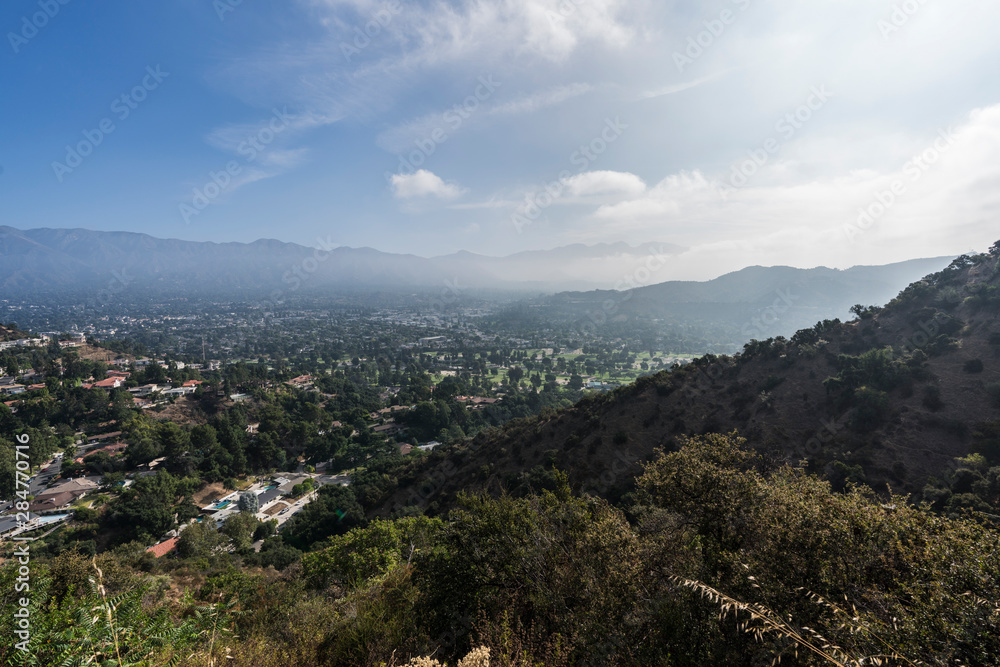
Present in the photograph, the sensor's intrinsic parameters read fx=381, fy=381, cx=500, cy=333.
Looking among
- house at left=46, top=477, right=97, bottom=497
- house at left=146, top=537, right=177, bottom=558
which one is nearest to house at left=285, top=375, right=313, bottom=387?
house at left=46, top=477, right=97, bottom=497

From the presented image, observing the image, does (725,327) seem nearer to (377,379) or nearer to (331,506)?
(377,379)

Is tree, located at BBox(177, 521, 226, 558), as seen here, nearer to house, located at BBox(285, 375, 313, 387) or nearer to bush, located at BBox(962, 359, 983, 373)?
bush, located at BBox(962, 359, 983, 373)

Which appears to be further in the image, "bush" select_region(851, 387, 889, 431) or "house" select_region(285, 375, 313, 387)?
"house" select_region(285, 375, 313, 387)

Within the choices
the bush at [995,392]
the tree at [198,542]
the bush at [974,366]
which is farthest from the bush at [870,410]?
the tree at [198,542]

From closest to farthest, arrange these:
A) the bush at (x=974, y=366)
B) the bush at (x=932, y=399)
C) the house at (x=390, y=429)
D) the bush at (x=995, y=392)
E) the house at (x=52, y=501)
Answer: the bush at (x=995, y=392) < the bush at (x=932, y=399) < the bush at (x=974, y=366) < the house at (x=52, y=501) < the house at (x=390, y=429)

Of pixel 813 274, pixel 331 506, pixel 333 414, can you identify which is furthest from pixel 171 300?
pixel 813 274

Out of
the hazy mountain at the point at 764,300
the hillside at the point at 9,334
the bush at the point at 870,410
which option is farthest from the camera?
the hazy mountain at the point at 764,300

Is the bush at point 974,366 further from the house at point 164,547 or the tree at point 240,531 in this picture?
the house at point 164,547

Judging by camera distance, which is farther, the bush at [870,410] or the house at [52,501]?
the house at [52,501]

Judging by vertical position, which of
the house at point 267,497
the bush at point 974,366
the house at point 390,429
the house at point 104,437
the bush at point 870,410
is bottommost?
the house at point 267,497
